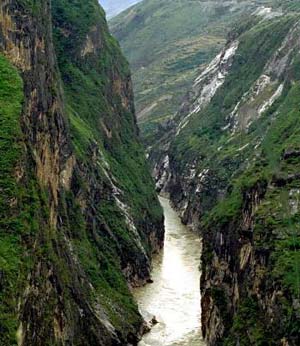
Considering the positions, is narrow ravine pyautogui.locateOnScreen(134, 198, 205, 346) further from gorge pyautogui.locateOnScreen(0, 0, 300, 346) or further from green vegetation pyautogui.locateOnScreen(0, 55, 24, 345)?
green vegetation pyautogui.locateOnScreen(0, 55, 24, 345)

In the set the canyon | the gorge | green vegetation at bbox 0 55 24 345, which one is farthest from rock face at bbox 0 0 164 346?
the canyon

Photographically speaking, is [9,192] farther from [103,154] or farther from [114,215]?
[103,154]

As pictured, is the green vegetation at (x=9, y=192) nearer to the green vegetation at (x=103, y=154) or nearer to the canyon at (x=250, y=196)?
the canyon at (x=250, y=196)

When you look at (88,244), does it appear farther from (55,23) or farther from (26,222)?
(55,23)

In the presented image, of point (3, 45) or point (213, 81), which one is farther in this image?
point (213, 81)

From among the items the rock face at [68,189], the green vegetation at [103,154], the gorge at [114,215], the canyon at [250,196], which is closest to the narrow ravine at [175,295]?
the gorge at [114,215]

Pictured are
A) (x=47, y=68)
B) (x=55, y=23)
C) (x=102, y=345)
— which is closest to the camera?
(x=102, y=345)

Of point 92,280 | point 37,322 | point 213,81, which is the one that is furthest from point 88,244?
point 213,81

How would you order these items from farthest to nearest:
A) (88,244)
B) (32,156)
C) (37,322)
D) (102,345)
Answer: (88,244), (102,345), (32,156), (37,322)
